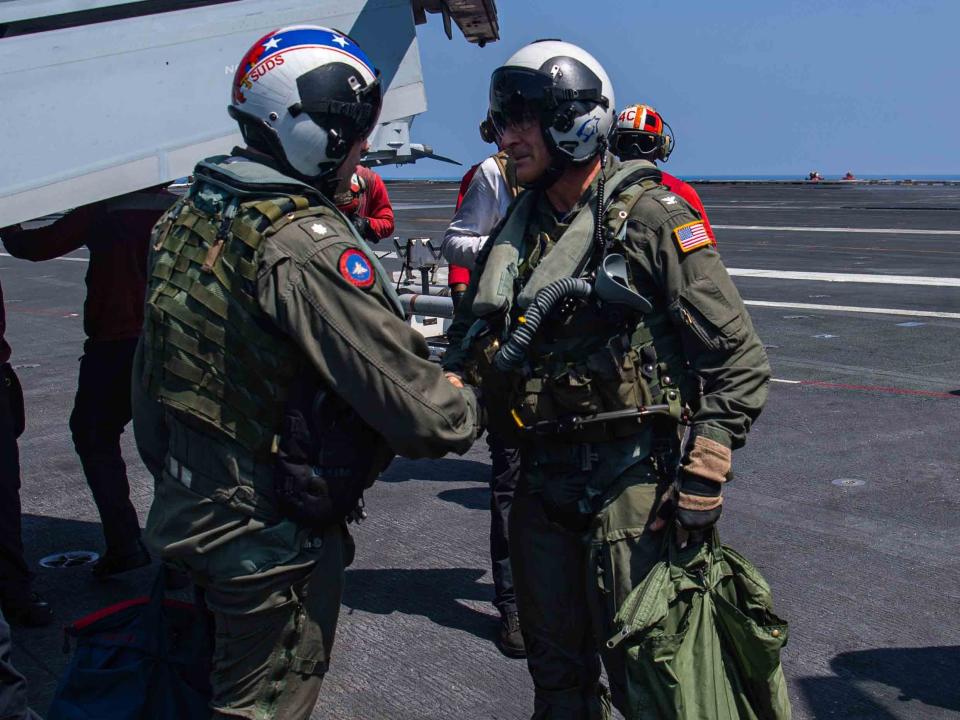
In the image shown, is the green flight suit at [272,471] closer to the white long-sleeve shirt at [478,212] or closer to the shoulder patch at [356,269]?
the shoulder patch at [356,269]

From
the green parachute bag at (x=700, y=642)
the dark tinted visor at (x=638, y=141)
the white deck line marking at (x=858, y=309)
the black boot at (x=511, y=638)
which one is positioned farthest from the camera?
the white deck line marking at (x=858, y=309)

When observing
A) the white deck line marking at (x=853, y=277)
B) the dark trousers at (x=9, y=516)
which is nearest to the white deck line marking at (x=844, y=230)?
the white deck line marking at (x=853, y=277)

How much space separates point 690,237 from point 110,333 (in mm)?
3131

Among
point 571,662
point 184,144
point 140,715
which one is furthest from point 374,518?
point 140,715

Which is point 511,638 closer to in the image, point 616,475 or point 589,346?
point 616,475

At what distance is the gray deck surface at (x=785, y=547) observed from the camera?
4008 millimetres

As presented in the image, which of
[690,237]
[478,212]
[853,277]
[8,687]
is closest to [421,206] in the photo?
[853,277]

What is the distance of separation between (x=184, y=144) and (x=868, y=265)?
16.0 m

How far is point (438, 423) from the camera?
258 centimetres

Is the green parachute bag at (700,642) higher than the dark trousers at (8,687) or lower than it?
higher

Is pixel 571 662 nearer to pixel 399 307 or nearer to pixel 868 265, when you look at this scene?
pixel 399 307

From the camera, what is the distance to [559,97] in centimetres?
301

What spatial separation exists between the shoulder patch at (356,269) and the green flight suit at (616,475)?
0.71 m

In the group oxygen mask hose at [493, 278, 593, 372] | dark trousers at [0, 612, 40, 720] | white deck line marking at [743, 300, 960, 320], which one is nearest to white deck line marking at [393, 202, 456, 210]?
white deck line marking at [743, 300, 960, 320]
